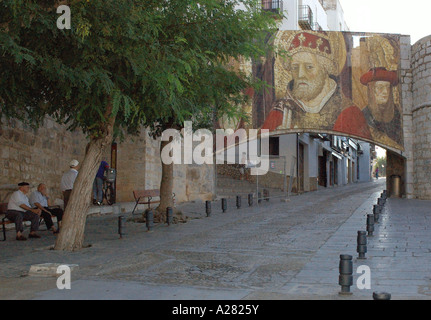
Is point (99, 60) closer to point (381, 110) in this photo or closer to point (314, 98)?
point (314, 98)

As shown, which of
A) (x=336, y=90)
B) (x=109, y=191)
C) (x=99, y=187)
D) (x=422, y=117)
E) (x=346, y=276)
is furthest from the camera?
(x=336, y=90)

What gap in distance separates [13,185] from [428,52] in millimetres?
18662

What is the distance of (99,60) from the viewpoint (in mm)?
7348

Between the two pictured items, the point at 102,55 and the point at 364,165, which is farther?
the point at 364,165

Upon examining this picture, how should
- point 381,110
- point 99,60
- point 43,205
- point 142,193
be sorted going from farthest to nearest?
1. point 381,110
2. point 142,193
3. point 43,205
4. point 99,60

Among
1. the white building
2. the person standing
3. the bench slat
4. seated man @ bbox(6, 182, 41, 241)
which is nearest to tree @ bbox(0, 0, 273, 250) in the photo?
seated man @ bbox(6, 182, 41, 241)

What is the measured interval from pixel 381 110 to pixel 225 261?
58.8 ft

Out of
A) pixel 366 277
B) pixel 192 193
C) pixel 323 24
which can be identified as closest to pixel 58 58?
pixel 366 277

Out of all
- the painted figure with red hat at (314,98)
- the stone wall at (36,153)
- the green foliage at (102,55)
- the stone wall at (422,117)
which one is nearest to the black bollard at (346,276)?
the green foliage at (102,55)

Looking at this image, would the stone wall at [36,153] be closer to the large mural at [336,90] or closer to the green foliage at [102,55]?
the green foliage at [102,55]

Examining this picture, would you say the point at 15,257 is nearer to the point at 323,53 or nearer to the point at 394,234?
the point at 394,234

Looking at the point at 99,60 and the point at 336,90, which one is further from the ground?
the point at 336,90

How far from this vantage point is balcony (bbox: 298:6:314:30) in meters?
36.9

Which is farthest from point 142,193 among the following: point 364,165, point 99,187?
point 364,165
